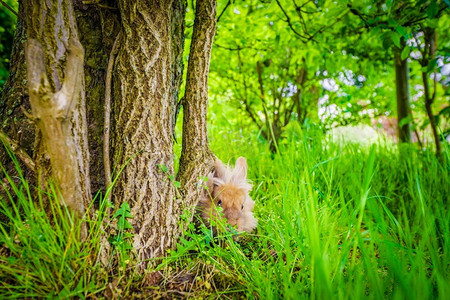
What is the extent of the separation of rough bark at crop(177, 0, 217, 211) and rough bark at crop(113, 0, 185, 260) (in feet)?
0.73

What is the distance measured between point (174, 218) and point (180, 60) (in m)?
1.01

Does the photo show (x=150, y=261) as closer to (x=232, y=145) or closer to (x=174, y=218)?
(x=174, y=218)

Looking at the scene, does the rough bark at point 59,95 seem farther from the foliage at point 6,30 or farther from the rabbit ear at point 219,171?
the foliage at point 6,30

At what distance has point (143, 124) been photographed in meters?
1.39

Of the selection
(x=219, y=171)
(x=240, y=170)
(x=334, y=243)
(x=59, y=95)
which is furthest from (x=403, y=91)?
(x=59, y=95)

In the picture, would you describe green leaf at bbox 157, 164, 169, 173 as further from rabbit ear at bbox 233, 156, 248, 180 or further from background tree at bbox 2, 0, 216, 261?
rabbit ear at bbox 233, 156, 248, 180

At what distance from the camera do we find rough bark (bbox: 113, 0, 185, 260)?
1.36m

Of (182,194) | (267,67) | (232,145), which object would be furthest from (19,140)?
(267,67)

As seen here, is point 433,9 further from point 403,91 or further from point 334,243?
point 403,91

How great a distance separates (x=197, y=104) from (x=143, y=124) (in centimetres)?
40

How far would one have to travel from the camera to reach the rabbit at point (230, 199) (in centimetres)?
182

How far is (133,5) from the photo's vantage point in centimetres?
138

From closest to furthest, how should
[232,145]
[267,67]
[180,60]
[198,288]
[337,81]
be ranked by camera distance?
[198,288] → [180,60] → [232,145] → [337,81] → [267,67]

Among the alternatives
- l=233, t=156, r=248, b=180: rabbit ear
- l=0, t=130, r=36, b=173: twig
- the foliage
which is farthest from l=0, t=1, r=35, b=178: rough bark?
the foliage
